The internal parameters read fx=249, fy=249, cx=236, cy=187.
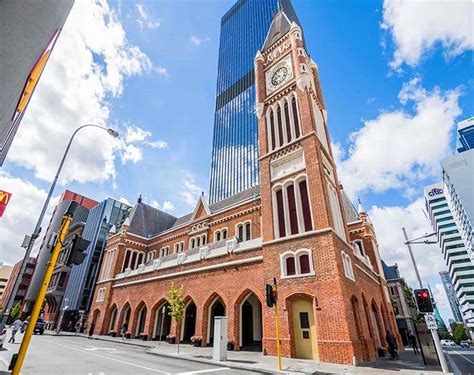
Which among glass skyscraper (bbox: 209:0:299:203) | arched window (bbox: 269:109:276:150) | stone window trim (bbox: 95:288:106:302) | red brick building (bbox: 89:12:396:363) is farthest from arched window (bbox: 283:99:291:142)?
glass skyscraper (bbox: 209:0:299:203)

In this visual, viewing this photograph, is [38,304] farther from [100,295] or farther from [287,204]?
[100,295]

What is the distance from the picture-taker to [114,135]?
41.7 ft

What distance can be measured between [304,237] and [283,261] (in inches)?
84.6

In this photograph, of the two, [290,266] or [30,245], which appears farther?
[290,266]

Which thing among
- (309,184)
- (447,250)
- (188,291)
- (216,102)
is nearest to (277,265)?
(309,184)

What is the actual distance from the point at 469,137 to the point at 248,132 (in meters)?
111

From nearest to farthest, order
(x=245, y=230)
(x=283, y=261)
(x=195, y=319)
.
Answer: (x=283, y=261) → (x=195, y=319) → (x=245, y=230)

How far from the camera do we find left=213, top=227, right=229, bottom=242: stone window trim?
27.3 meters

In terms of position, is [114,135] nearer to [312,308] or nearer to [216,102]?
[312,308]

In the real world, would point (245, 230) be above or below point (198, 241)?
below

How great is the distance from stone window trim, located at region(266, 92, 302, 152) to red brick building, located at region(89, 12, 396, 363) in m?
0.10

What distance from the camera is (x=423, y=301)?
11438 millimetres

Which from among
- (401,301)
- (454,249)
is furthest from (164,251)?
(454,249)

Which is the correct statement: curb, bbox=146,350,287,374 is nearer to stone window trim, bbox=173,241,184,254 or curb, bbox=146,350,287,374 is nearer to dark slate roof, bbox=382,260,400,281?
stone window trim, bbox=173,241,184,254
